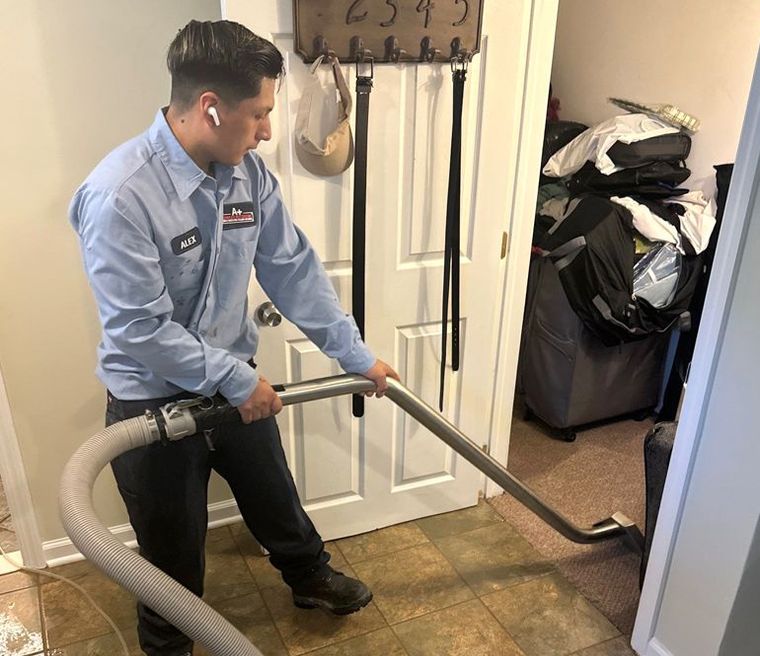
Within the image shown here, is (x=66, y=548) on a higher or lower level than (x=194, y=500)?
lower

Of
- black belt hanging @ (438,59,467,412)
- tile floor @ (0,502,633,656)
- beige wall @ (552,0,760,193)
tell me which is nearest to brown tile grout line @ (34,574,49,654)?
tile floor @ (0,502,633,656)

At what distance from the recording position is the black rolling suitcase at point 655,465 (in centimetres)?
188

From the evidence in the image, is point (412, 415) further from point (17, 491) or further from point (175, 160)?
point (17, 491)

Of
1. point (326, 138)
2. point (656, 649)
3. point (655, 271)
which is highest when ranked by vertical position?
point (326, 138)

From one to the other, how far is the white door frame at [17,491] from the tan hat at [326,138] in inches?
39.9

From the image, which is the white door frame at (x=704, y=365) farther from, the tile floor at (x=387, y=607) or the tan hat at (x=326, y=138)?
the tan hat at (x=326, y=138)

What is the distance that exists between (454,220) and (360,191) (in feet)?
0.97

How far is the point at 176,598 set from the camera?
995 mm

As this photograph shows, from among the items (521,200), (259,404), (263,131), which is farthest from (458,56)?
(259,404)

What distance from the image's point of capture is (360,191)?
1.82 m

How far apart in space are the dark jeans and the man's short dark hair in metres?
0.65

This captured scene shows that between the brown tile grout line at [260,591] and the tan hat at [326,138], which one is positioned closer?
the tan hat at [326,138]

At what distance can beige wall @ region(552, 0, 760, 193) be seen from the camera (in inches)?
108

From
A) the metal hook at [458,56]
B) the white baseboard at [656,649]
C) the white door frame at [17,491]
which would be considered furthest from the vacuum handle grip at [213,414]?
the white baseboard at [656,649]
